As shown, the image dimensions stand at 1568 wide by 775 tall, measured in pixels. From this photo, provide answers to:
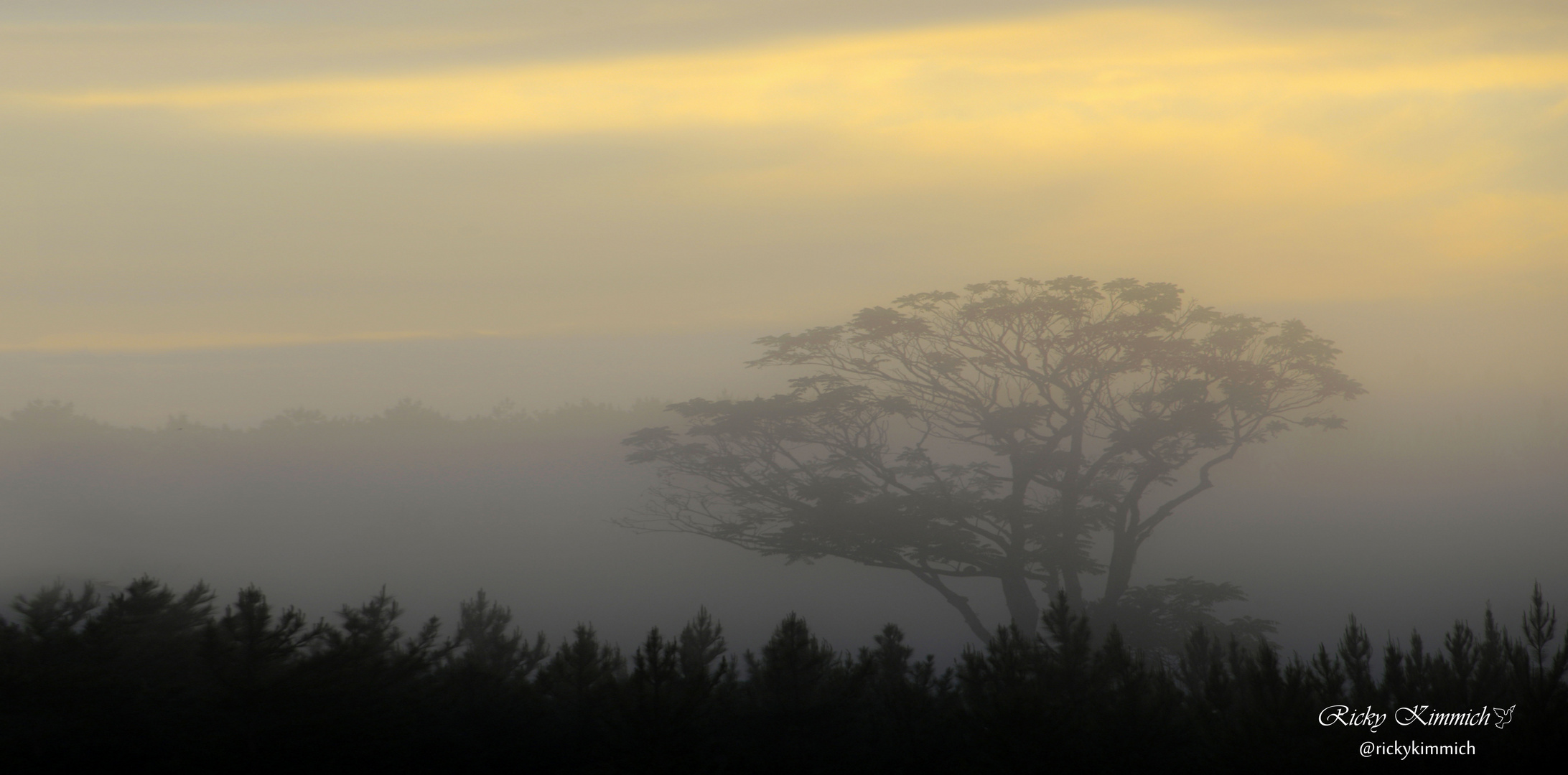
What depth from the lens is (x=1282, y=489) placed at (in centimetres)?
5741

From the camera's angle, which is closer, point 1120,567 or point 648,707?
point 648,707

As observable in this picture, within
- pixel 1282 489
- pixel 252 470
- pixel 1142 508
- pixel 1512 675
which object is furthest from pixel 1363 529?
pixel 252 470

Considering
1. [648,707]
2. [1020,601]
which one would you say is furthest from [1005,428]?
[648,707]

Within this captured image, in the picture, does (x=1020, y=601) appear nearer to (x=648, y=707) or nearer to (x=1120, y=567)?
(x=1120, y=567)

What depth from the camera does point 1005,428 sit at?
3206 cm

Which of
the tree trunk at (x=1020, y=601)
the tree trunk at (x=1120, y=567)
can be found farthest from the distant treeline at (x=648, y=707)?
the tree trunk at (x=1020, y=601)

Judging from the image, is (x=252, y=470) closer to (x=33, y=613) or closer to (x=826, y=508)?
(x=826, y=508)

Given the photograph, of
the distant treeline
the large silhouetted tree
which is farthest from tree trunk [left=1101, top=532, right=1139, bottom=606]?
the distant treeline

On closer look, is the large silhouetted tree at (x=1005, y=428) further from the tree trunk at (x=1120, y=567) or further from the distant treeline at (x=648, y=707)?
the distant treeline at (x=648, y=707)

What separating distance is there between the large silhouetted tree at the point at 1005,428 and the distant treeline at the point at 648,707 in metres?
14.9

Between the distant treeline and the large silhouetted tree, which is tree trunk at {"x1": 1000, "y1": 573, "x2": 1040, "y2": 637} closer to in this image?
the large silhouetted tree

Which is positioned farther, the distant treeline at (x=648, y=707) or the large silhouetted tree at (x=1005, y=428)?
the large silhouetted tree at (x=1005, y=428)

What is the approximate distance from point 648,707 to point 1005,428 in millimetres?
20134

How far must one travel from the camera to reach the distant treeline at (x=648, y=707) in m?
12.5
